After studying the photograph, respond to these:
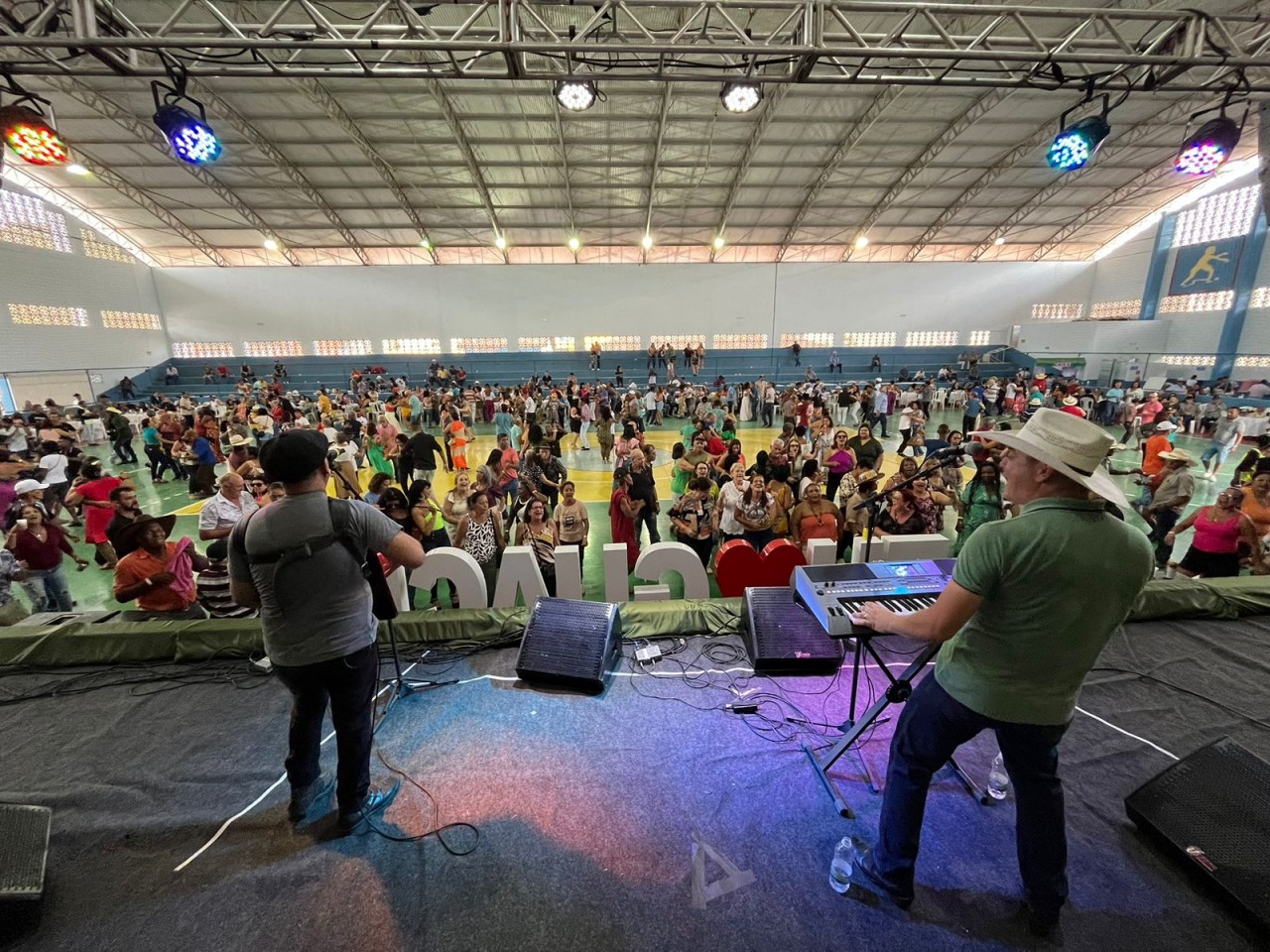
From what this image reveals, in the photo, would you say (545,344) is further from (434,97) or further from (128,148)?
(128,148)

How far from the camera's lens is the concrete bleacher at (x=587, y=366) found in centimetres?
2653

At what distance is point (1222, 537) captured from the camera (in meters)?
4.65

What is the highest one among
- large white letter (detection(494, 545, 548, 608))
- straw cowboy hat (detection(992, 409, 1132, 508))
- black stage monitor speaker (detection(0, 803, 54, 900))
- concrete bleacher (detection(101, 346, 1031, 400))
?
concrete bleacher (detection(101, 346, 1031, 400))

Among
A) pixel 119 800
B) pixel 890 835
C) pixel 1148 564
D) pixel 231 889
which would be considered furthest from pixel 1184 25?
pixel 119 800

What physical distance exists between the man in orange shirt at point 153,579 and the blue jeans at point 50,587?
1565 mm

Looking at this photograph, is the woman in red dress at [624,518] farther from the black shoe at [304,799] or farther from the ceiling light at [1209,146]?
A: the ceiling light at [1209,146]

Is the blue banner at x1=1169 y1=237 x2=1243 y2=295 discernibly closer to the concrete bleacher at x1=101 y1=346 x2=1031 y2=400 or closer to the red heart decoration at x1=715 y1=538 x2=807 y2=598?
the concrete bleacher at x1=101 y1=346 x2=1031 y2=400

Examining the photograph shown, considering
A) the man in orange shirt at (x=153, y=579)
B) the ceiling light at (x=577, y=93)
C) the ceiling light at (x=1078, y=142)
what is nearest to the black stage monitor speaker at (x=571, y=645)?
the man in orange shirt at (x=153, y=579)

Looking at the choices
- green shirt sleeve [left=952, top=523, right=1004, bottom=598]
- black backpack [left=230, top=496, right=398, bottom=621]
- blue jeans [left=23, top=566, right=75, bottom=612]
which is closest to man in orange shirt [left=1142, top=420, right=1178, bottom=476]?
green shirt sleeve [left=952, top=523, right=1004, bottom=598]

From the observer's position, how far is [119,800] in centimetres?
259

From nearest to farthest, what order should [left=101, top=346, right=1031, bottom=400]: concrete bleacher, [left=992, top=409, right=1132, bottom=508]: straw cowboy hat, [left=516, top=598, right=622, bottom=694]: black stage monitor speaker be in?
[left=992, top=409, right=1132, bottom=508]: straw cowboy hat, [left=516, top=598, right=622, bottom=694]: black stage monitor speaker, [left=101, top=346, right=1031, bottom=400]: concrete bleacher

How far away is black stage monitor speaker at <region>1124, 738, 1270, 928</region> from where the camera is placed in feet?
6.60

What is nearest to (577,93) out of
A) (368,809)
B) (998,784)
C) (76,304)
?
(368,809)

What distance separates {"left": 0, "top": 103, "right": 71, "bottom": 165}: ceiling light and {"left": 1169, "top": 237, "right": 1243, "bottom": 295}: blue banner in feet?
118
